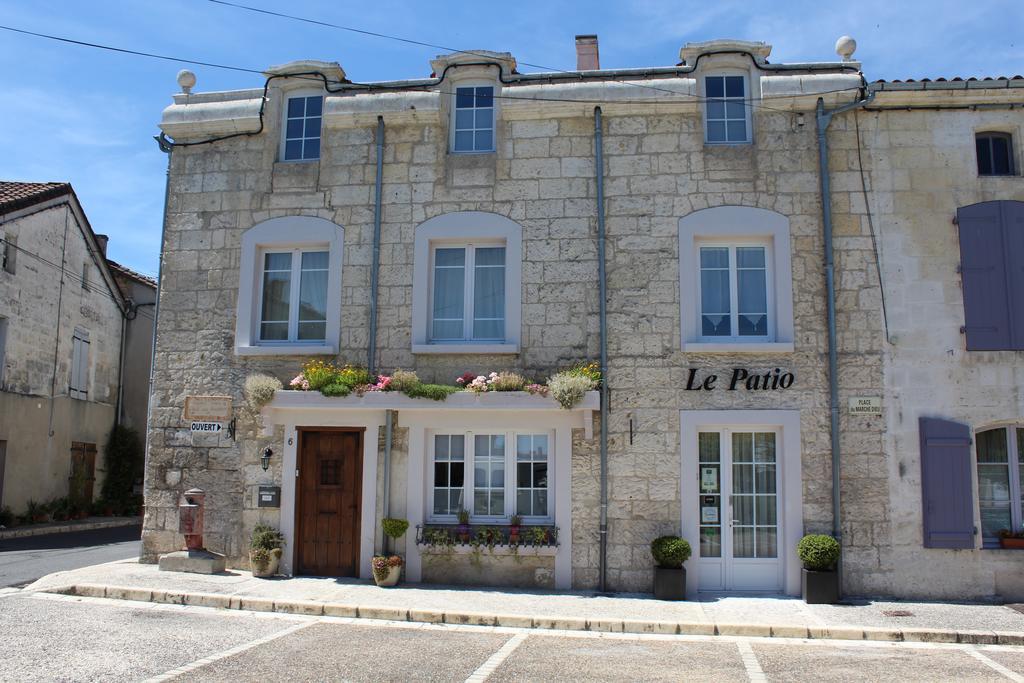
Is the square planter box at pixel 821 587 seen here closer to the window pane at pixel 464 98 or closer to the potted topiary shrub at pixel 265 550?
the potted topiary shrub at pixel 265 550

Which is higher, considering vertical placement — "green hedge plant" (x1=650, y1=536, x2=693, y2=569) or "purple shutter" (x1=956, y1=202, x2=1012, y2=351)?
"purple shutter" (x1=956, y1=202, x2=1012, y2=351)

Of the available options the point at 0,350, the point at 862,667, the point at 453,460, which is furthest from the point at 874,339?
the point at 0,350

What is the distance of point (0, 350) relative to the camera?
1816cm

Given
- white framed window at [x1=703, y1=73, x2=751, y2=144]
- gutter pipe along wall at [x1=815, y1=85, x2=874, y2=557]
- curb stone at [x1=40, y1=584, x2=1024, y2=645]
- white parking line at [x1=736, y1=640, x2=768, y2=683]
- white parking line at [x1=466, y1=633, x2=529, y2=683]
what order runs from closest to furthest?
1. white parking line at [x1=466, y1=633, x2=529, y2=683]
2. white parking line at [x1=736, y1=640, x2=768, y2=683]
3. curb stone at [x1=40, y1=584, x2=1024, y2=645]
4. gutter pipe along wall at [x1=815, y1=85, x2=874, y2=557]
5. white framed window at [x1=703, y1=73, x2=751, y2=144]

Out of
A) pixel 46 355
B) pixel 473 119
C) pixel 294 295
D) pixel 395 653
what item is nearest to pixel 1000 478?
pixel 395 653

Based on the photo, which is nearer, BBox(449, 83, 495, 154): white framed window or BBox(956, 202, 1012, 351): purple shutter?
BBox(956, 202, 1012, 351): purple shutter

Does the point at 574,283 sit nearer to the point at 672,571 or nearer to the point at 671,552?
the point at 671,552

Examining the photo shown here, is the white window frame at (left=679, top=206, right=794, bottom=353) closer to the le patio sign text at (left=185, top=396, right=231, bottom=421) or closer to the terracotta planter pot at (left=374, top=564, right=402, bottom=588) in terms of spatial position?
the terracotta planter pot at (left=374, top=564, right=402, bottom=588)

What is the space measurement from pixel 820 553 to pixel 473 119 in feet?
24.0

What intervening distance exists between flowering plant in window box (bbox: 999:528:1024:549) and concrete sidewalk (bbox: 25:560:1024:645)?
2.53ft

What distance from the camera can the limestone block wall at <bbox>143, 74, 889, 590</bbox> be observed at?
10.8 meters

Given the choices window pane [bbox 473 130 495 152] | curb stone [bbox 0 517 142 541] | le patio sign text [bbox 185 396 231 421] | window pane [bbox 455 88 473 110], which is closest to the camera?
le patio sign text [bbox 185 396 231 421]

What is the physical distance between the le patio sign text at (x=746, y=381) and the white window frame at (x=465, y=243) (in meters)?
2.35

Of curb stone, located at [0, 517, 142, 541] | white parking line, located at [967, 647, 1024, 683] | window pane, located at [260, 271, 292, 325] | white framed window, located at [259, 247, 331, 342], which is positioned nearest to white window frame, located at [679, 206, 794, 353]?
white parking line, located at [967, 647, 1024, 683]
